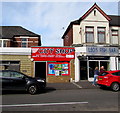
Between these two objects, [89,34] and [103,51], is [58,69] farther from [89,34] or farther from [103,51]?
[89,34]

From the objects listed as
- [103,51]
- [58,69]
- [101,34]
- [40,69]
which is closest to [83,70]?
[58,69]

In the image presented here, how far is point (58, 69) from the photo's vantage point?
16.5 meters

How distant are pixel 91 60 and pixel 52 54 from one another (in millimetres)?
4365

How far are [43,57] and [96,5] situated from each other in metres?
9.09

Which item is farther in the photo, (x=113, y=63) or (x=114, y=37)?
(x=114, y=37)

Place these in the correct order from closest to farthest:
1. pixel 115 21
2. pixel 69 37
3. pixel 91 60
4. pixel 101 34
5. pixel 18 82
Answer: pixel 18 82
pixel 91 60
pixel 101 34
pixel 115 21
pixel 69 37

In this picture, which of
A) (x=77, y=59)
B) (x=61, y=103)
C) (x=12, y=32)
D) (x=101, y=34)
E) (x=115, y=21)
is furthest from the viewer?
(x=12, y=32)

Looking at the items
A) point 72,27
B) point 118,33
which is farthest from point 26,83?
point 118,33

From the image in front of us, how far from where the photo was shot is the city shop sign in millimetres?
16797

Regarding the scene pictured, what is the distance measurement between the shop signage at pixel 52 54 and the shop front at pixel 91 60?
90 centimetres

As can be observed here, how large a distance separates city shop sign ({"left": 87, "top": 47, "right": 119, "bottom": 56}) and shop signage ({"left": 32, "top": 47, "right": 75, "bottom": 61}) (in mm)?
1975

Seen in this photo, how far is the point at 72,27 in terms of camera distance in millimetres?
18953

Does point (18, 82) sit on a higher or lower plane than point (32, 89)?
higher

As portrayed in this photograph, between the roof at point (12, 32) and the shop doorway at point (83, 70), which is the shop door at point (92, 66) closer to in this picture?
the shop doorway at point (83, 70)
